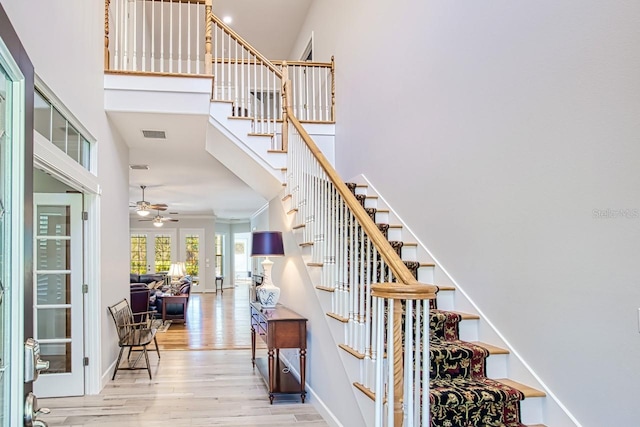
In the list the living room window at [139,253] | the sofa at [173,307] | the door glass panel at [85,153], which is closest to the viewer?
the door glass panel at [85,153]

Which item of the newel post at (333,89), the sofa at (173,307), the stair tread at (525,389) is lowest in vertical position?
the sofa at (173,307)

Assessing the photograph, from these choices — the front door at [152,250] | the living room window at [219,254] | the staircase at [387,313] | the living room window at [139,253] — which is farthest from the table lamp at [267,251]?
the living room window at [219,254]

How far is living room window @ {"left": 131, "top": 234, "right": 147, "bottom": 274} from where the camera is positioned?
15700 mm

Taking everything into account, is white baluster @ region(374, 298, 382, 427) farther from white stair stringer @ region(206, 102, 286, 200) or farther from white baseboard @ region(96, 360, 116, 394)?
white baseboard @ region(96, 360, 116, 394)

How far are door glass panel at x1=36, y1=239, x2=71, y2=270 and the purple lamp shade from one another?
6.08 feet

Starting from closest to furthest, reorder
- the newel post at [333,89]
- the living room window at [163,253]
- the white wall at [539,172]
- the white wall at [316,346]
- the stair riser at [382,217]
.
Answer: the white wall at [539,172]
the white wall at [316,346]
the stair riser at [382,217]
the newel post at [333,89]
the living room window at [163,253]

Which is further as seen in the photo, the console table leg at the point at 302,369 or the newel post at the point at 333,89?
the newel post at the point at 333,89

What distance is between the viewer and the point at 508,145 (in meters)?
2.76

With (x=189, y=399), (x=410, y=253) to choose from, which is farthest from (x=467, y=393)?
(x=189, y=399)

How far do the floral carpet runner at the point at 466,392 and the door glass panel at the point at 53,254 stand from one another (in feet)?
11.9

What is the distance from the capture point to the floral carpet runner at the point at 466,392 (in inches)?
95.7

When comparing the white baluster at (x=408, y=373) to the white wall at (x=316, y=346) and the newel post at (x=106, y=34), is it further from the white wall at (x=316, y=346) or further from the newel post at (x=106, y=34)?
the newel post at (x=106, y=34)

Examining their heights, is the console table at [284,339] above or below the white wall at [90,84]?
below

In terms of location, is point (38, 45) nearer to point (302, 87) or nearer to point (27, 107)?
point (27, 107)
